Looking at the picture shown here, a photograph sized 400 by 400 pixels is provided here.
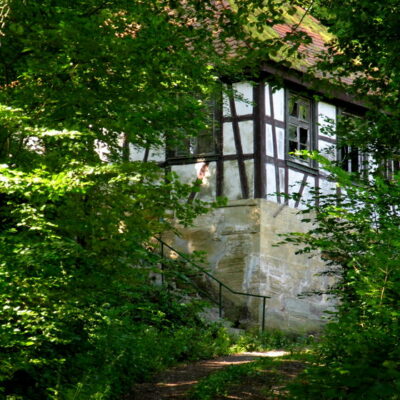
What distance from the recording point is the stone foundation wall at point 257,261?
56.2ft

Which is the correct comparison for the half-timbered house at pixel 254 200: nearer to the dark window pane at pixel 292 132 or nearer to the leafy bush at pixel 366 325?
→ the dark window pane at pixel 292 132

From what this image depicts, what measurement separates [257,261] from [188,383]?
6.83m

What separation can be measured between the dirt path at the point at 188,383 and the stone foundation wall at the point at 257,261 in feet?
15.2

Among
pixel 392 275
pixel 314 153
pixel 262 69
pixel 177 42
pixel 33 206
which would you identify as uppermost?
pixel 262 69

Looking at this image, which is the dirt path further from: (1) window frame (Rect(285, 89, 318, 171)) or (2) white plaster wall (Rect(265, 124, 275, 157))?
(1) window frame (Rect(285, 89, 318, 171))

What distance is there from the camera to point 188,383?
10523mm

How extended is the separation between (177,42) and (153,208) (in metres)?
2.15

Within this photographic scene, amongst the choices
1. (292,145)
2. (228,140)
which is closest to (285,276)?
(292,145)

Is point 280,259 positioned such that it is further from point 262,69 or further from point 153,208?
point 153,208

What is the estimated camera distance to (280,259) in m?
17.6

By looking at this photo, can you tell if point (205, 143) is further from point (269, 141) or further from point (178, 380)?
point (178, 380)

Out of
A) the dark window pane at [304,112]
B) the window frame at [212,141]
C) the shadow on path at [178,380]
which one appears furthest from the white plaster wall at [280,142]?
the shadow on path at [178,380]

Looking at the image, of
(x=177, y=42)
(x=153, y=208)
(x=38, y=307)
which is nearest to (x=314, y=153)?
(x=153, y=208)

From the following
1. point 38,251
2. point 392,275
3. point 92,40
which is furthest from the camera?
point 92,40
